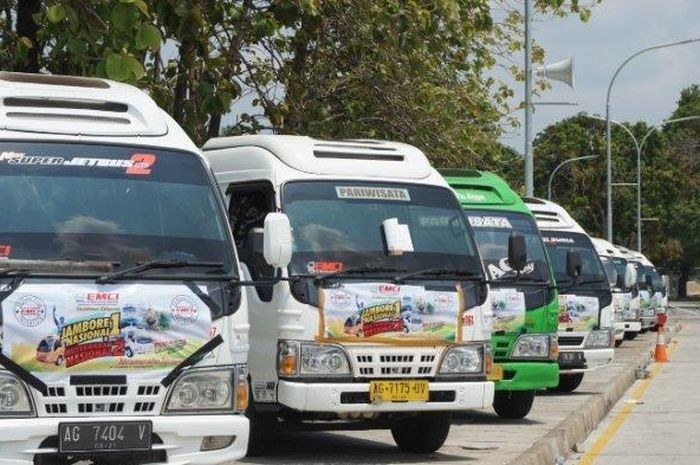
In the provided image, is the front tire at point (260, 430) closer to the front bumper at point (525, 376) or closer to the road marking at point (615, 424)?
the road marking at point (615, 424)

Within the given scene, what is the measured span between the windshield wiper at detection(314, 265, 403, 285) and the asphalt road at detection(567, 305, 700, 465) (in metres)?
2.81

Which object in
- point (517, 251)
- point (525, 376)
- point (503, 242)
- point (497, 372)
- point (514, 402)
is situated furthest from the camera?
point (503, 242)

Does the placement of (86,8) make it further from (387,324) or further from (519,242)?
(519,242)

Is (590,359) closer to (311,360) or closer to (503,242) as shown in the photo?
(503,242)

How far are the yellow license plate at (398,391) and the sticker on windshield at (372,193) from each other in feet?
4.86

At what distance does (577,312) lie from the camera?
20.4 m

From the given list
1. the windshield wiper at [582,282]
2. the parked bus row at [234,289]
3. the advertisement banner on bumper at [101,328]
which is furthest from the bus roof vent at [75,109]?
the windshield wiper at [582,282]

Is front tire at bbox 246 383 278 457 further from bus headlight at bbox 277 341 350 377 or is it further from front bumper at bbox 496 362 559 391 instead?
front bumper at bbox 496 362 559 391

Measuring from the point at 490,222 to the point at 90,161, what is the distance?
26.7 feet

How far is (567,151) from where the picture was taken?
9250 cm

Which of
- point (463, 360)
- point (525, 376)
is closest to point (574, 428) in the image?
point (525, 376)

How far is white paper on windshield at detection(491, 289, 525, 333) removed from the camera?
53.7 feet

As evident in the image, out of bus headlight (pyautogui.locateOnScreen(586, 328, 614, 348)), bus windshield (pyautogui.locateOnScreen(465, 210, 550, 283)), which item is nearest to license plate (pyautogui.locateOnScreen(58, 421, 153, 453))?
bus windshield (pyautogui.locateOnScreen(465, 210, 550, 283))

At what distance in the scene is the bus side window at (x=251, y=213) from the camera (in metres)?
12.6
